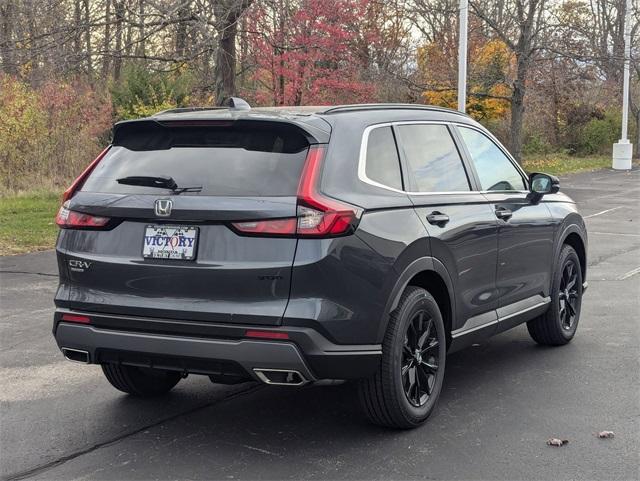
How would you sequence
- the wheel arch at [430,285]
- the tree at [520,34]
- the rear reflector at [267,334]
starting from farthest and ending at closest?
the tree at [520,34] → the wheel arch at [430,285] → the rear reflector at [267,334]

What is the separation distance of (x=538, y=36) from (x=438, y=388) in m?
21.8

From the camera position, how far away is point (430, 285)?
16.9 ft

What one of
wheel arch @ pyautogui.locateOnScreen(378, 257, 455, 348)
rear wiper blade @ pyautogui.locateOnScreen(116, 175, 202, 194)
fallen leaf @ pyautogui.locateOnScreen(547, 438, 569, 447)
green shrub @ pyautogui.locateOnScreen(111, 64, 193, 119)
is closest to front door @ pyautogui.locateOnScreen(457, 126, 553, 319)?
wheel arch @ pyautogui.locateOnScreen(378, 257, 455, 348)

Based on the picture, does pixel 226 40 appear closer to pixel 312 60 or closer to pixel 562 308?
pixel 312 60

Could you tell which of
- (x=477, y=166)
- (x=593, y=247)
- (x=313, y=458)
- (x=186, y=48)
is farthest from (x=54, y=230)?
(x=313, y=458)

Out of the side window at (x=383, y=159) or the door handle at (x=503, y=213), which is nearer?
the side window at (x=383, y=159)

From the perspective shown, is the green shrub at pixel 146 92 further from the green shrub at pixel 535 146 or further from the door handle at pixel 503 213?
the green shrub at pixel 535 146

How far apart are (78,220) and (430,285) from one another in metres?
2.08

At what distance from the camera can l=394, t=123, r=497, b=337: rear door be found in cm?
511

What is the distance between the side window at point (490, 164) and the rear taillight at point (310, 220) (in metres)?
1.87

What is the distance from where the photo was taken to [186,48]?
16.5 meters

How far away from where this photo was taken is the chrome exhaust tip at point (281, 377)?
4.24 meters

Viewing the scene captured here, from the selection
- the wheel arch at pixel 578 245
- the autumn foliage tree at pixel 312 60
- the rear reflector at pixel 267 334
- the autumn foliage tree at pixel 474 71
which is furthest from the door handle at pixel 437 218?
the autumn foliage tree at pixel 474 71

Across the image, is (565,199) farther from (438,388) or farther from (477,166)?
(438,388)
